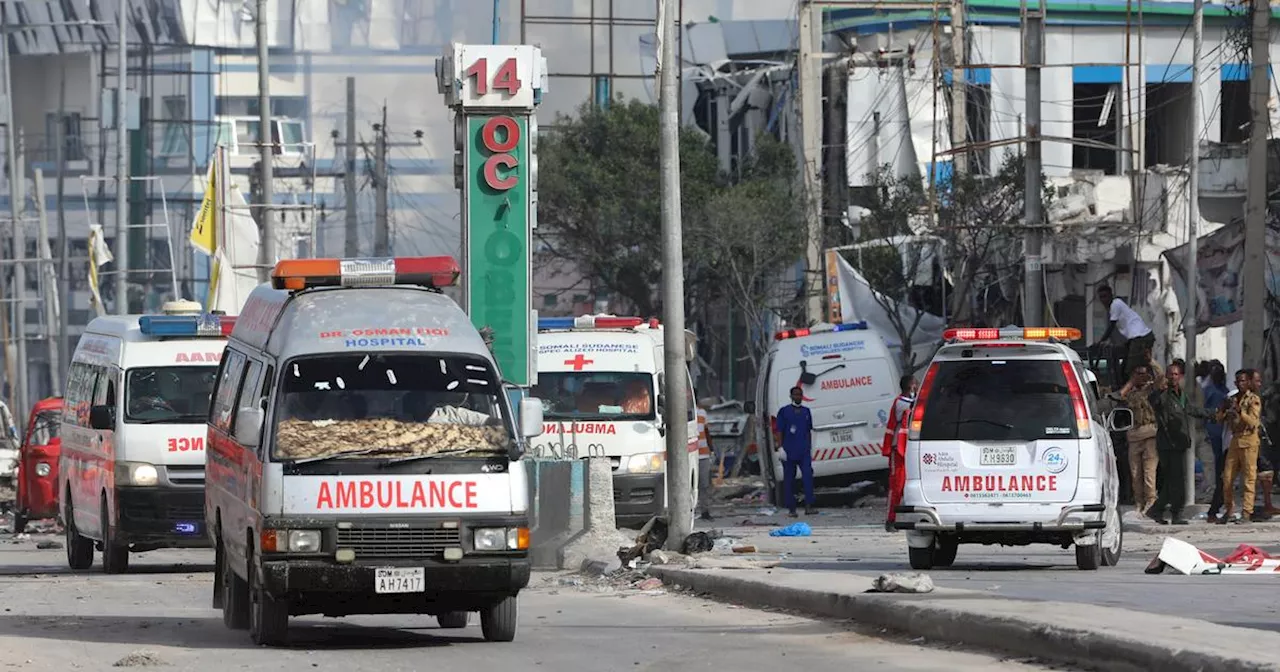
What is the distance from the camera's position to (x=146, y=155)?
2872 inches

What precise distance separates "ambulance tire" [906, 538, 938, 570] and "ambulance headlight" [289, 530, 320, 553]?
6881 mm

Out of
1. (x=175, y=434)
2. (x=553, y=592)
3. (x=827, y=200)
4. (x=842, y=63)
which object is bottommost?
(x=553, y=592)

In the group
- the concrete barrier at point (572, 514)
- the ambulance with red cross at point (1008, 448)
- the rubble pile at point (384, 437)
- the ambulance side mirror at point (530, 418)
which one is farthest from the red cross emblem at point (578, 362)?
the rubble pile at point (384, 437)

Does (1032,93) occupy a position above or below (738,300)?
above

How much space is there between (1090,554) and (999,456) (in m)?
1.10

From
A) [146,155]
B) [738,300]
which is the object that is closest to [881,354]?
[738,300]

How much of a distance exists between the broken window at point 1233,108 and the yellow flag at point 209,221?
22592mm

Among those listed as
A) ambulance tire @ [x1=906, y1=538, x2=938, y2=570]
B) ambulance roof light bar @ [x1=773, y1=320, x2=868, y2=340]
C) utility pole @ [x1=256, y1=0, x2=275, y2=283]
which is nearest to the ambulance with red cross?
ambulance tire @ [x1=906, y1=538, x2=938, y2=570]

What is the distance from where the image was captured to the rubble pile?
40.7 feet

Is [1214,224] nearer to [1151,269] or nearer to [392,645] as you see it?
[1151,269]

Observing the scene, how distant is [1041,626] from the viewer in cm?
1076

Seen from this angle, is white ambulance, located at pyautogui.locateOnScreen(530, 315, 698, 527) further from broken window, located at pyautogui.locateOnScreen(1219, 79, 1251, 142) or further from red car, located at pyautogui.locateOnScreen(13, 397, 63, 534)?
broken window, located at pyautogui.locateOnScreen(1219, 79, 1251, 142)

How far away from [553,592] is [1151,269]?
2098cm

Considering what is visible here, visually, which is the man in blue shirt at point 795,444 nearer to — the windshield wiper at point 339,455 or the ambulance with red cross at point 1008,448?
the ambulance with red cross at point 1008,448
